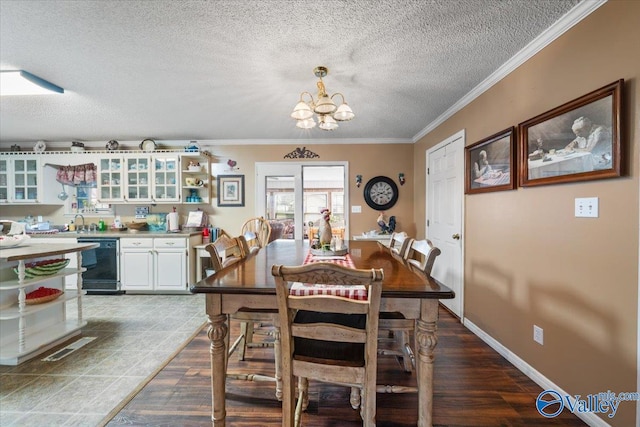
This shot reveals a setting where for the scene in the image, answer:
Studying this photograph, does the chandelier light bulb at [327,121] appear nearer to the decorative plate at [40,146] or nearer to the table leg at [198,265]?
the table leg at [198,265]

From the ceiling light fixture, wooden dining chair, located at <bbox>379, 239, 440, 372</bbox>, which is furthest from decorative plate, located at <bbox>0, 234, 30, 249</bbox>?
wooden dining chair, located at <bbox>379, 239, 440, 372</bbox>

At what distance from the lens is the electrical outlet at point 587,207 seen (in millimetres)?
1461

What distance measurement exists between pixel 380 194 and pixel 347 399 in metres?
3.17

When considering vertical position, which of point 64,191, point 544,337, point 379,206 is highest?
point 64,191

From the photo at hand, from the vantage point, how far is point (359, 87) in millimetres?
2521

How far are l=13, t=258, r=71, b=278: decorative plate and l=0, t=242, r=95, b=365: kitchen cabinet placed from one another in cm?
4

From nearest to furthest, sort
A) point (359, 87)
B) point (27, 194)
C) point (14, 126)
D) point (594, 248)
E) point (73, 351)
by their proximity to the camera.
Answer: point (594, 248) → point (73, 351) → point (359, 87) → point (14, 126) → point (27, 194)

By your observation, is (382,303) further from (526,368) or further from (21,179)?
(21,179)

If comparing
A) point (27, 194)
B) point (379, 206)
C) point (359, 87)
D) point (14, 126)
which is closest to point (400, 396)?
point (359, 87)

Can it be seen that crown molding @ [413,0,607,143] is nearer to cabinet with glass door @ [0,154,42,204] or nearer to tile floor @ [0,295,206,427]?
tile floor @ [0,295,206,427]

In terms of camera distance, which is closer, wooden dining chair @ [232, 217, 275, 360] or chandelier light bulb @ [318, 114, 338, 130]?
wooden dining chair @ [232, 217, 275, 360]

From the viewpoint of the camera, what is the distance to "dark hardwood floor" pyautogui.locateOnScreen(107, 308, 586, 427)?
5.11 ft

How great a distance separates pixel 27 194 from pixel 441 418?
6.07 m

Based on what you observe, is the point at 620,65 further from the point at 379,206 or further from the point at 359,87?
the point at 379,206
